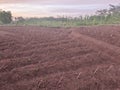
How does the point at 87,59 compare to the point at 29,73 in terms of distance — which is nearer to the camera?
the point at 29,73

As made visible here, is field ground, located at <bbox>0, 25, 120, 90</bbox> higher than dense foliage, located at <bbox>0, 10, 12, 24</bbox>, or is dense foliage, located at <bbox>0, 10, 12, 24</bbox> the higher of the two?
field ground, located at <bbox>0, 25, 120, 90</bbox>

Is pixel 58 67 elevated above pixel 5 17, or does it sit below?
above

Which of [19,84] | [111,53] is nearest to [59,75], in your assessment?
[19,84]

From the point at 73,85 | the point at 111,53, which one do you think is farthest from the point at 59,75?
the point at 111,53

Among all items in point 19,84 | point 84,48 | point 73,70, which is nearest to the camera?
point 19,84

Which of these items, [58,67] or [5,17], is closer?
[58,67]

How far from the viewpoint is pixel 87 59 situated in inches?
658

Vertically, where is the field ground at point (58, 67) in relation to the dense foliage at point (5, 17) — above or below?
above

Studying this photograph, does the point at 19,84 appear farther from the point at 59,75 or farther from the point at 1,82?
the point at 59,75

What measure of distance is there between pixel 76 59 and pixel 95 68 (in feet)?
6.70

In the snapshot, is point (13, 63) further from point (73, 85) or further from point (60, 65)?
point (73, 85)

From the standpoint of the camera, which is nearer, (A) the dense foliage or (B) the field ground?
(B) the field ground

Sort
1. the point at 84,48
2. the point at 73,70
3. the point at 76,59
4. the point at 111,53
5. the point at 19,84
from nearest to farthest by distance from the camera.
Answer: the point at 19,84 < the point at 73,70 < the point at 76,59 < the point at 111,53 < the point at 84,48

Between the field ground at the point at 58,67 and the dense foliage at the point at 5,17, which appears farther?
the dense foliage at the point at 5,17
